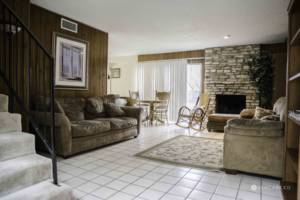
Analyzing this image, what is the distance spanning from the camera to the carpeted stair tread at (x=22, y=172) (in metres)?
1.51

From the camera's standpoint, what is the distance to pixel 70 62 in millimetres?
3998

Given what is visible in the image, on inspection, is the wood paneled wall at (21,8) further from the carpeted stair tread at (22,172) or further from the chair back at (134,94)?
the chair back at (134,94)

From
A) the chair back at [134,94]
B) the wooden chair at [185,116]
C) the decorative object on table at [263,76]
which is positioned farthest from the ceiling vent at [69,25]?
the decorative object on table at [263,76]

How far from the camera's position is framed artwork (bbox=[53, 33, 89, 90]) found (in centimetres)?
377

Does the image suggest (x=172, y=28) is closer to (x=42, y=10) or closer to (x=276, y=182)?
(x=42, y=10)

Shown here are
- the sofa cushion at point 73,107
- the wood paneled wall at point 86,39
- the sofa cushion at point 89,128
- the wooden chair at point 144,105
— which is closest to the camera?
the sofa cushion at point 89,128

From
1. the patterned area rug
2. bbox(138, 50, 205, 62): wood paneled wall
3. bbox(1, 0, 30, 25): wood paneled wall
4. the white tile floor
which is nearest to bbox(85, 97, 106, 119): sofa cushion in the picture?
the white tile floor

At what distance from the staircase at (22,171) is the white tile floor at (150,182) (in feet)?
1.12

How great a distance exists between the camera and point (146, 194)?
6.59 ft

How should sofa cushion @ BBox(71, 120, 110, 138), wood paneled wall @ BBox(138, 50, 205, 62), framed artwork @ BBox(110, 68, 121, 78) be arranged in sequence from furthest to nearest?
framed artwork @ BBox(110, 68, 121, 78) → wood paneled wall @ BBox(138, 50, 205, 62) → sofa cushion @ BBox(71, 120, 110, 138)

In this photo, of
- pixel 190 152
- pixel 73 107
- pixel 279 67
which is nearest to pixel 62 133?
pixel 73 107

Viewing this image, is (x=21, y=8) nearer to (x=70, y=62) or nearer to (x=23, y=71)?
(x=23, y=71)

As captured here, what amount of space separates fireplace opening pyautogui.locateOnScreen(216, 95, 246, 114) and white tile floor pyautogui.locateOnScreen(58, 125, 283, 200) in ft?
12.3

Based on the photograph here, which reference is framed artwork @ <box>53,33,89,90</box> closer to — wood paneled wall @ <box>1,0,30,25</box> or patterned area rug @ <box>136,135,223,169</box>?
wood paneled wall @ <box>1,0,30,25</box>
